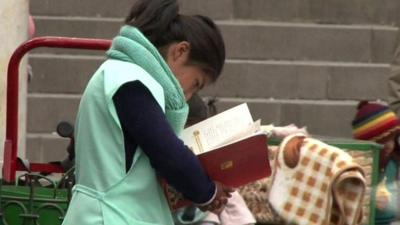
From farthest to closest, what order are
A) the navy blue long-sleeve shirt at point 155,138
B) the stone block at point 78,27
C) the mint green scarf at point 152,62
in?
the stone block at point 78,27, the mint green scarf at point 152,62, the navy blue long-sleeve shirt at point 155,138

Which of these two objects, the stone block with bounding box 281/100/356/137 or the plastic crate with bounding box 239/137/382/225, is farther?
the stone block with bounding box 281/100/356/137

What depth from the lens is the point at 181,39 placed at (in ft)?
12.0

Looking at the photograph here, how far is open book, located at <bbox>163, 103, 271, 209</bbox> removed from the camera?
143 inches

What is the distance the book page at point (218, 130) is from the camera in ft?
12.8

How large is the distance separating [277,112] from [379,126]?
328 centimetres

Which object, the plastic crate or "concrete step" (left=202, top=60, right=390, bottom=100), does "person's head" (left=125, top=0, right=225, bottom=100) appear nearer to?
the plastic crate

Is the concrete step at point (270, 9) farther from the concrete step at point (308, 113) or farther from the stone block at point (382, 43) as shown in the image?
the concrete step at point (308, 113)

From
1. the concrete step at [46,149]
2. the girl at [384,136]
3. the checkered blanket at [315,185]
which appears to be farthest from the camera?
the concrete step at [46,149]

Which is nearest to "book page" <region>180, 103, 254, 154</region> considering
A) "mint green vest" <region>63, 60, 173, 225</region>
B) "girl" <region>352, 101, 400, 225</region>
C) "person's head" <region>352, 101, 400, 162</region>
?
"mint green vest" <region>63, 60, 173, 225</region>

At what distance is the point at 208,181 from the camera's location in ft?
11.7

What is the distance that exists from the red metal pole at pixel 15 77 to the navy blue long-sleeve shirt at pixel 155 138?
131cm

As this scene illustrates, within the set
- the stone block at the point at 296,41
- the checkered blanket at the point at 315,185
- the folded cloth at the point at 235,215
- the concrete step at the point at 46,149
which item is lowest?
the concrete step at the point at 46,149

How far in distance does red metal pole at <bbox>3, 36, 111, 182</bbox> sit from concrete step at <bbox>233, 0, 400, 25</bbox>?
474cm

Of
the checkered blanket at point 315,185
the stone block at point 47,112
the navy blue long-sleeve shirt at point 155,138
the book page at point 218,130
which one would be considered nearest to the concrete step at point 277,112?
the stone block at point 47,112
